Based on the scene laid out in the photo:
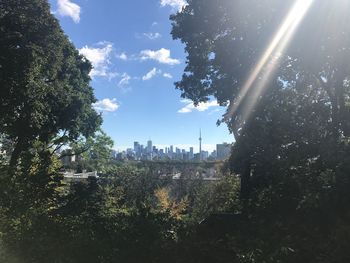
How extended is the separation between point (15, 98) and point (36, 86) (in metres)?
1.09

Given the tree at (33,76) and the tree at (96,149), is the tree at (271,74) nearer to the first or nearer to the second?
the tree at (33,76)

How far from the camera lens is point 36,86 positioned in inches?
776

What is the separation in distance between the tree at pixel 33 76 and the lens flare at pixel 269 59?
886cm

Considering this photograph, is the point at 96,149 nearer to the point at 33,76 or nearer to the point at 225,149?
the point at 225,149

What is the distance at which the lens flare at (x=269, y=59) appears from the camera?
35.1 feet

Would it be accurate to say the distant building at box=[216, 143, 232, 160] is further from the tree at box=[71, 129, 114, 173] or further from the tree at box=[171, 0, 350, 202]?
the tree at box=[71, 129, 114, 173]

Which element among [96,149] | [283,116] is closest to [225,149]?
[96,149]

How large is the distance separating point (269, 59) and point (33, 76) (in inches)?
419

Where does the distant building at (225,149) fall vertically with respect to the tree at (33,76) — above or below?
below

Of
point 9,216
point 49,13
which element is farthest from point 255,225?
point 49,13

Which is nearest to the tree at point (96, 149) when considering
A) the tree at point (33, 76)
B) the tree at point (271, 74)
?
the tree at point (33, 76)

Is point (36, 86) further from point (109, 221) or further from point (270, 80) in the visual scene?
point (109, 221)

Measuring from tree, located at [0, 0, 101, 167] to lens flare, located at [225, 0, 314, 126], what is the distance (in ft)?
29.1

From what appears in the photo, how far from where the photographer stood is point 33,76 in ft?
63.4
